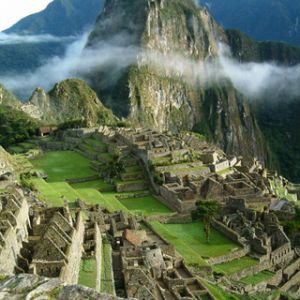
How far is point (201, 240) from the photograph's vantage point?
1569 inches

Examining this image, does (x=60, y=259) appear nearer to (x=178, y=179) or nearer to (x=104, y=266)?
(x=104, y=266)

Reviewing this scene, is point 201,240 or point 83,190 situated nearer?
point 201,240

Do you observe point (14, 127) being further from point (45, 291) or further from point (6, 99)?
point (45, 291)

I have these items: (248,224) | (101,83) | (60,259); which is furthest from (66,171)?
(101,83)

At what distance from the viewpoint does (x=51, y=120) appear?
415ft

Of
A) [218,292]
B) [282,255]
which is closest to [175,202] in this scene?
[282,255]

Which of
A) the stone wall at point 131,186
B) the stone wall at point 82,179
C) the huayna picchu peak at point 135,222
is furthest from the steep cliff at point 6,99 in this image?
the stone wall at point 131,186

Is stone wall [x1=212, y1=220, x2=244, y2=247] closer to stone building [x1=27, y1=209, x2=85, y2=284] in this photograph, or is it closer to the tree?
the tree

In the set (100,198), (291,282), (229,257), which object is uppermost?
(100,198)

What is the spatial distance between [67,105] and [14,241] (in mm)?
119418

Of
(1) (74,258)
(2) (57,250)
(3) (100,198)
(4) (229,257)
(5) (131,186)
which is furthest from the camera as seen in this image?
(5) (131,186)

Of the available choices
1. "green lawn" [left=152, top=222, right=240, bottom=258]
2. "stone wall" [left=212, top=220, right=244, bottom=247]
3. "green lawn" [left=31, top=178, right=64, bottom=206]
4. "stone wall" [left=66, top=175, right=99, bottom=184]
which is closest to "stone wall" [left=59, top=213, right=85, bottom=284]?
"green lawn" [left=152, top=222, right=240, bottom=258]

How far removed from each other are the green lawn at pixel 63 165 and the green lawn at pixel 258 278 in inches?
1129

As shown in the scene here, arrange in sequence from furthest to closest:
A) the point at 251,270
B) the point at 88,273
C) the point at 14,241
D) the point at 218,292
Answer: the point at 251,270 → the point at 218,292 → the point at 88,273 → the point at 14,241
